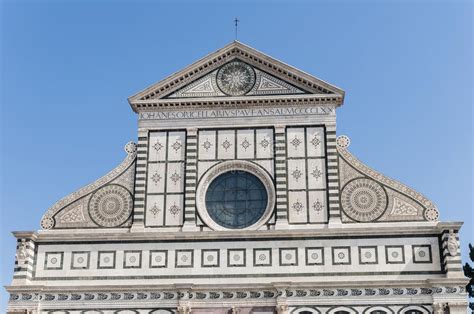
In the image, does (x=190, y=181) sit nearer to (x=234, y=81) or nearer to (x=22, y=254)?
(x=234, y=81)

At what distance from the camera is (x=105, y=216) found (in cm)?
2423

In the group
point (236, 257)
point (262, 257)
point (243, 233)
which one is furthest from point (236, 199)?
point (262, 257)

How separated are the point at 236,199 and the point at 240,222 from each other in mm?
805

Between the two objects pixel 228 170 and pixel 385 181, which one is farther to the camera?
pixel 228 170

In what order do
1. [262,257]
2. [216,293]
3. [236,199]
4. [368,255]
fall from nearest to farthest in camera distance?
1. [216,293]
2. [368,255]
3. [262,257]
4. [236,199]

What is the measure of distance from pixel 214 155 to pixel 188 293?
15.3 feet

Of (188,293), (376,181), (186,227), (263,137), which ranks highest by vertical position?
(263,137)

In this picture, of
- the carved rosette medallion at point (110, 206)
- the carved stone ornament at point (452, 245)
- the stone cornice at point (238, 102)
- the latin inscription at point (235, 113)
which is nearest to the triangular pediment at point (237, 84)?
the stone cornice at point (238, 102)

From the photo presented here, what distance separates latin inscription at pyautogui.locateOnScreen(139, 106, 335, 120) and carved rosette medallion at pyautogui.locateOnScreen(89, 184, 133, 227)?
2.66 metres

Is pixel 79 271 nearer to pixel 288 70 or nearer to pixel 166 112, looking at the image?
pixel 166 112

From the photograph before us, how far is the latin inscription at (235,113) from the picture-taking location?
81.8 feet

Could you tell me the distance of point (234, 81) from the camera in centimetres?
2561

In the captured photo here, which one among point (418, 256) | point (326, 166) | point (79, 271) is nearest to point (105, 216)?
point (79, 271)

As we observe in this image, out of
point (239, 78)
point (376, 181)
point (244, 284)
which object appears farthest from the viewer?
point (239, 78)
